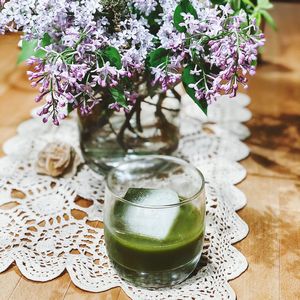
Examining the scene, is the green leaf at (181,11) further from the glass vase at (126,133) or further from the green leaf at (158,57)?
the glass vase at (126,133)

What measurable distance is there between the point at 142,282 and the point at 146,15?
35 centimetres

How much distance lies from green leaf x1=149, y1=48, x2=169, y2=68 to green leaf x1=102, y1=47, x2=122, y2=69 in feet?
0.15

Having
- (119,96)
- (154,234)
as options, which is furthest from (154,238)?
(119,96)

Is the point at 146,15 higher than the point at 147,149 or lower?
higher

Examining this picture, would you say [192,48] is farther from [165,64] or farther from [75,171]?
[75,171]

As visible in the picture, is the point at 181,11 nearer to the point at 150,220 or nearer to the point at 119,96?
the point at 119,96

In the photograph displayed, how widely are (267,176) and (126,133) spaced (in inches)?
10.1

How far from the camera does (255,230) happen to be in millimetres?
913

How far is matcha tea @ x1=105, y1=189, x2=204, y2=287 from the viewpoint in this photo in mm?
748

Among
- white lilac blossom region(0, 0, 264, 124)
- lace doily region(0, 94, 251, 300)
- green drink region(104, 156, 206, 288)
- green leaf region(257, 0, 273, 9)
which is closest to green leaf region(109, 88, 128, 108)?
white lilac blossom region(0, 0, 264, 124)

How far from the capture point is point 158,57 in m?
0.79

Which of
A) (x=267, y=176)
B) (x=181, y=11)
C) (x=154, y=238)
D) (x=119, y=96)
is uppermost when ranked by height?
(x=181, y=11)

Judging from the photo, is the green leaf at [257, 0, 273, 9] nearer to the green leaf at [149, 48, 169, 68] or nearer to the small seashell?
the green leaf at [149, 48, 169, 68]

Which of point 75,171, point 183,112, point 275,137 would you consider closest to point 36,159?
point 75,171
